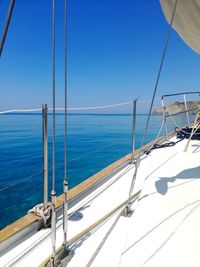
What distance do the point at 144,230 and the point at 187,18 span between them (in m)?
1.47

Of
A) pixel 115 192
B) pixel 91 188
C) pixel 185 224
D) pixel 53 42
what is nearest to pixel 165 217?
pixel 185 224

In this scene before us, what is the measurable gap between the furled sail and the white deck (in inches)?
48.4

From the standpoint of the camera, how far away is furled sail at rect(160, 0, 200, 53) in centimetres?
151

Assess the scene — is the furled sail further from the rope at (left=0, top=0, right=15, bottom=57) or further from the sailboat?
the rope at (left=0, top=0, right=15, bottom=57)

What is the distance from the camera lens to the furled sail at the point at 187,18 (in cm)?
151

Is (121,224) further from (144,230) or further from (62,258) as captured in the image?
(62,258)

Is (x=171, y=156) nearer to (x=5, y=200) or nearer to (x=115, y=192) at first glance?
(x=115, y=192)

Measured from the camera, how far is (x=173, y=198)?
1.71m

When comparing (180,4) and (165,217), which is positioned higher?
(180,4)

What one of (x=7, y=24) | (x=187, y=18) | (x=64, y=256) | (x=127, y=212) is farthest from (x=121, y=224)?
(x=187, y=18)

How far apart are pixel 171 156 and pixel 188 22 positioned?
70.6 inches

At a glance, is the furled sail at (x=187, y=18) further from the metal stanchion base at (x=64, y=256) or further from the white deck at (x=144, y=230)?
the metal stanchion base at (x=64, y=256)

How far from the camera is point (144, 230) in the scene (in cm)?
129

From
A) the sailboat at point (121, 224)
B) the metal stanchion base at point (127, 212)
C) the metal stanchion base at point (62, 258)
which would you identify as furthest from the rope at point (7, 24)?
the metal stanchion base at point (127, 212)
